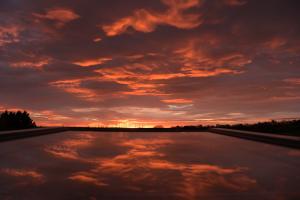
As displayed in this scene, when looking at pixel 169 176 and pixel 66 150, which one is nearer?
pixel 169 176

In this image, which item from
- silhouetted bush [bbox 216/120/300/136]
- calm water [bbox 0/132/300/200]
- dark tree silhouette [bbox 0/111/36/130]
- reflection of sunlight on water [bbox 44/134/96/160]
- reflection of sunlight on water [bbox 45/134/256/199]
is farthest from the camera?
dark tree silhouette [bbox 0/111/36/130]

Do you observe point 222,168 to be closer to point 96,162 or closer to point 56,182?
point 96,162

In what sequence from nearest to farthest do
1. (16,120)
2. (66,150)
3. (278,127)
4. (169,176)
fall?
(169,176)
(66,150)
(278,127)
(16,120)

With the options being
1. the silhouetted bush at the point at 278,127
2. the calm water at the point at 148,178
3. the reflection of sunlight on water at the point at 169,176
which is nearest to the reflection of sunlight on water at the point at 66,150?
the calm water at the point at 148,178

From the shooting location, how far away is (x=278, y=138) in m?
13.8

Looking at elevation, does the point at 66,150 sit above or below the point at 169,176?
above

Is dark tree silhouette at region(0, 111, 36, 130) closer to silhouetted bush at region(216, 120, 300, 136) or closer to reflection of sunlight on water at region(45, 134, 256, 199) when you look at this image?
silhouetted bush at region(216, 120, 300, 136)

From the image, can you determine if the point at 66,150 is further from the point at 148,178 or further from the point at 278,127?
the point at 278,127

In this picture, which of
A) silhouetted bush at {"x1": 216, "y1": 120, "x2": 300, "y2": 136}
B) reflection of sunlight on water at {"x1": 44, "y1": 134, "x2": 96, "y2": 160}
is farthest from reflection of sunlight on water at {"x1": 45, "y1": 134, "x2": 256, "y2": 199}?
silhouetted bush at {"x1": 216, "y1": 120, "x2": 300, "y2": 136}

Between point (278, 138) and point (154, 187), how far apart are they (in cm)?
1000

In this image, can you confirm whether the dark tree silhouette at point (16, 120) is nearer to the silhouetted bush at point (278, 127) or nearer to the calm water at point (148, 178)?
the silhouetted bush at point (278, 127)

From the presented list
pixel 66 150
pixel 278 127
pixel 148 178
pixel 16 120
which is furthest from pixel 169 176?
pixel 16 120

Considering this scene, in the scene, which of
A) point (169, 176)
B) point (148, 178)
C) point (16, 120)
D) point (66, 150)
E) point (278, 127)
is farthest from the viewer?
point (16, 120)

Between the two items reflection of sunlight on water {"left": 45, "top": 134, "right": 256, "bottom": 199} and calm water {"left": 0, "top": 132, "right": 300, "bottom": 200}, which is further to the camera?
reflection of sunlight on water {"left": 45, "top": 134, "right": 256, "bottom": 199}
